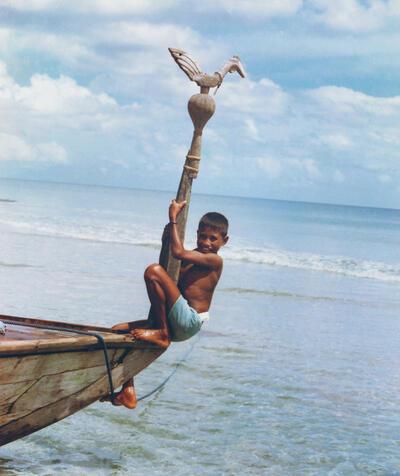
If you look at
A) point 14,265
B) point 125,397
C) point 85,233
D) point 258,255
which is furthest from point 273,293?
point 85,233

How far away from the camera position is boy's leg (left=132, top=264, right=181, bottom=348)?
15.7 ft

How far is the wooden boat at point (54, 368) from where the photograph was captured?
14.2 ft

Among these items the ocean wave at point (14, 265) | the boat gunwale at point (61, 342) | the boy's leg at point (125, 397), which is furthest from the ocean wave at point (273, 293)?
the boat gunwale at point (61, 342)

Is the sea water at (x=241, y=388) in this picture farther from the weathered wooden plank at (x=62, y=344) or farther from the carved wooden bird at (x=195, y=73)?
the carved wooden bird at (x=195, y=73)

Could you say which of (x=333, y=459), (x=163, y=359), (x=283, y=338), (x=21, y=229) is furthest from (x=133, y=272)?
(x=21, y=229)

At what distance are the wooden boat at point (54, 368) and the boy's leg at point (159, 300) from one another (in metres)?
0.08

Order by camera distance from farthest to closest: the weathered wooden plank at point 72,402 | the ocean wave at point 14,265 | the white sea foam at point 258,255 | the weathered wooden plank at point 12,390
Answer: the white sea foam at point 258,255
the ocean wave at point 14,265
the weathered wooden plank at point 72,402
the weathered wooden plank at point 12,390

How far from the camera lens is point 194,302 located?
5.05m

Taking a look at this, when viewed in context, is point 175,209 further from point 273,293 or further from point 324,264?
point 324,264

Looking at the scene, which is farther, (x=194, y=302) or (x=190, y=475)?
(x=190, y=475)

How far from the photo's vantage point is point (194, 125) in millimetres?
5047

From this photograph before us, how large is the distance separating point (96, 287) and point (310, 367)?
6.44 m

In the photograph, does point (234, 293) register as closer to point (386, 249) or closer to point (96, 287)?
point (96, 287)

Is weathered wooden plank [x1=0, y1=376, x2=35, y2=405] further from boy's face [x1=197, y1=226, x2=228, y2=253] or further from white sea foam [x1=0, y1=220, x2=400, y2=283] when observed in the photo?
white sea foam [x1=0, y1=220, x2=400, y2=283]
